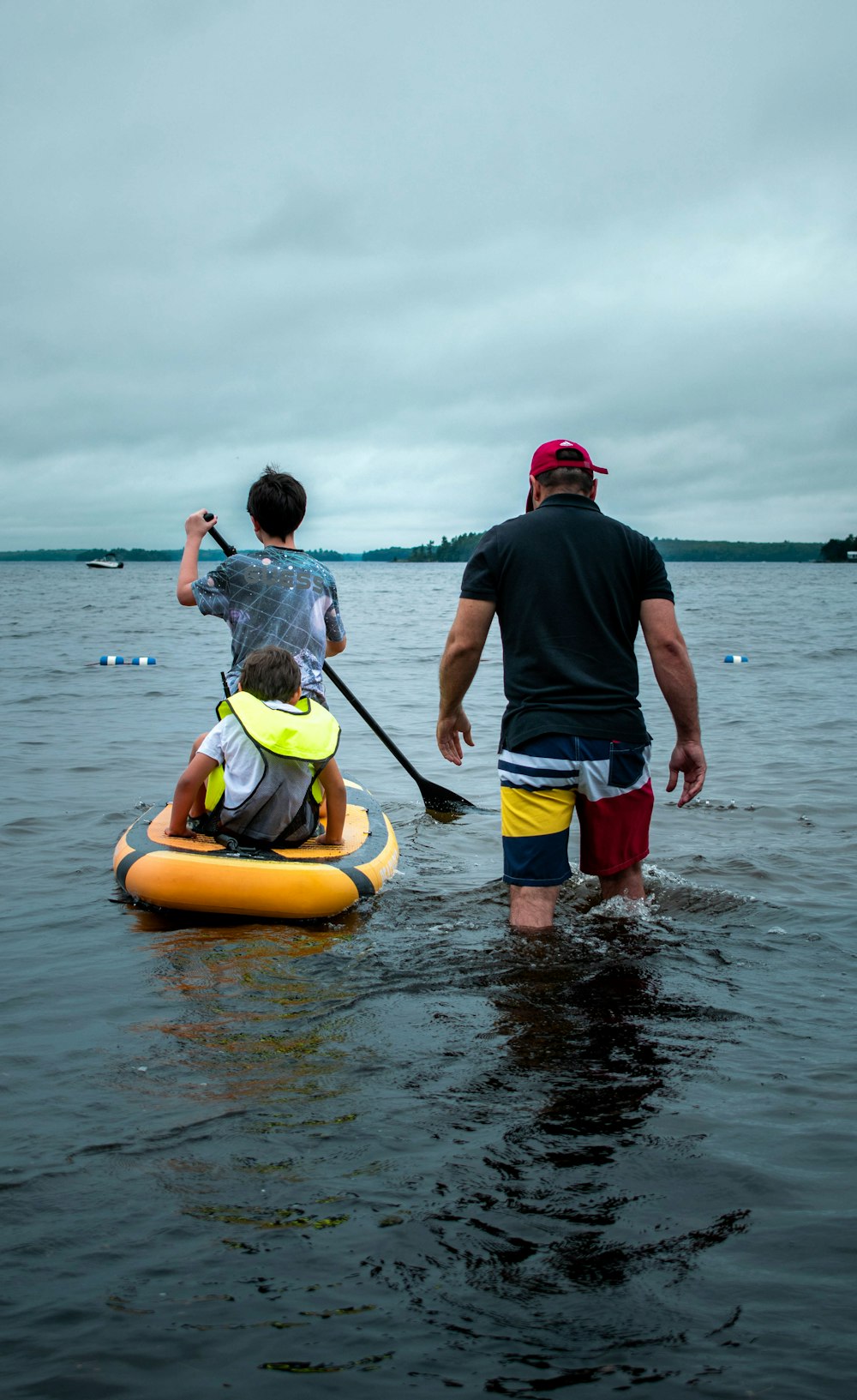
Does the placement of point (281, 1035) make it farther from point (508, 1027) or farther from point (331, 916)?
point (331, 916)

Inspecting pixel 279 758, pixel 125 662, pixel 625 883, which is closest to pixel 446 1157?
pixel 625 883

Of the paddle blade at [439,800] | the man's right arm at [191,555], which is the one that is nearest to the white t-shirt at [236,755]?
the man's right arm at [191,555]

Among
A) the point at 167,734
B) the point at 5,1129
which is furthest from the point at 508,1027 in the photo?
the point at 167,734

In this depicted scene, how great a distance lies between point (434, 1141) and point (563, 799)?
5.19ft

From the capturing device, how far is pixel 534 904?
13.9 feet

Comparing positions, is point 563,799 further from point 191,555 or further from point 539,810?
point 191,555

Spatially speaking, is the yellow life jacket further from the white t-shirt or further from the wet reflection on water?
the wet reflection on water

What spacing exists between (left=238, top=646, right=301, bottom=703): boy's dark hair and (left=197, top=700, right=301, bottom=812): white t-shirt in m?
0.05

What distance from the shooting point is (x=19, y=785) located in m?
8.60

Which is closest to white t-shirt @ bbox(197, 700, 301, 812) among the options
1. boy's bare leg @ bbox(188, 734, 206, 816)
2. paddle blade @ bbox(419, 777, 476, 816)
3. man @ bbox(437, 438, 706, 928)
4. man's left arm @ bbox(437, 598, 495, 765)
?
boy's bare leg @ bbox(188, 734, 206, 816)

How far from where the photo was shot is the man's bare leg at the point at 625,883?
444 centimetres

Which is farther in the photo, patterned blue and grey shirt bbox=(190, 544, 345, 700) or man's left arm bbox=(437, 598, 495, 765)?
patterned blue and grey shirt bbox=(190, 544, 345, 700)

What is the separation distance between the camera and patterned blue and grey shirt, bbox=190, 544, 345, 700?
5.39m

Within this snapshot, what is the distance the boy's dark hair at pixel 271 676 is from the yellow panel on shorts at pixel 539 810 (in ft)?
4.74
